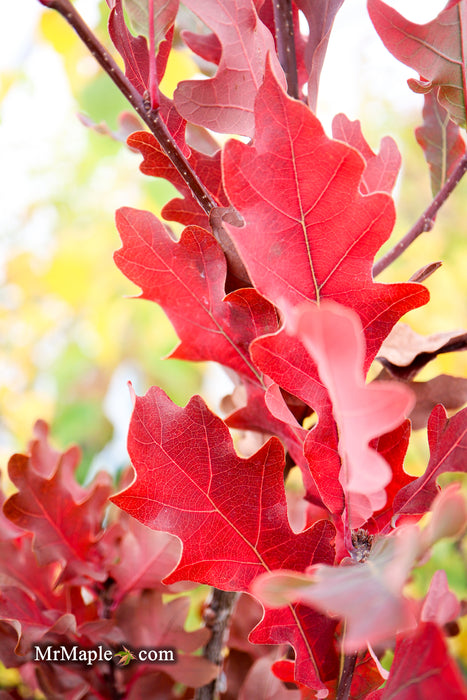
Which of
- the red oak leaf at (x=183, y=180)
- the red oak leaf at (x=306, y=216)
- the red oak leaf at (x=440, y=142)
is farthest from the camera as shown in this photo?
the red oak leaf at (x=440, y=142)

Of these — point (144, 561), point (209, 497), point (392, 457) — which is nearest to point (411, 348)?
point (392, 457)

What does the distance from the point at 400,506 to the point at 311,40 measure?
1.05ft

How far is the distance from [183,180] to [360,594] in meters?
0.30

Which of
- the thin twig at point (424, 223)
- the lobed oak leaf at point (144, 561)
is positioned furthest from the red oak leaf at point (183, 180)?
the lobed oak leaf at point (144, 561)

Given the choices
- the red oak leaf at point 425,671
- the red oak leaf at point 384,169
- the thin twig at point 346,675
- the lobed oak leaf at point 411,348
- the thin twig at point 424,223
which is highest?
the red oak leaf at point 384,169

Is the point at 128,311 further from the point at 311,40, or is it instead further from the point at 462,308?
the point at 311,40

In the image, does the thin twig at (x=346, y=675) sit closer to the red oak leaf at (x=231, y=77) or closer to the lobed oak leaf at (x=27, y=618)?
the lobed oak leaf at (x=27, y=618)

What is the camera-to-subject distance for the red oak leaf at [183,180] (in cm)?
40

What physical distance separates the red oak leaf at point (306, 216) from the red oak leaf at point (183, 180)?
11 cm

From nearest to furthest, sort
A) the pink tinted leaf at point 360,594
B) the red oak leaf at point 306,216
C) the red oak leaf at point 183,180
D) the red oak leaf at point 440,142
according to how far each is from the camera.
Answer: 1. the pink tinted leaf at point 360,594
2. the red oak leaf at point 306,216
3. the red oak leaf at point 183,180
4. the red oak leaf at point 440,142

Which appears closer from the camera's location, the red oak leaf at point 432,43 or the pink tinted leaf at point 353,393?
→ the pink tinted leaf at point 353,393

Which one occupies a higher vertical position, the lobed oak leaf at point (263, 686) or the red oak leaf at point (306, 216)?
the red oak leaf at point (306, 216)

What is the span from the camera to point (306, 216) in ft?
1.05

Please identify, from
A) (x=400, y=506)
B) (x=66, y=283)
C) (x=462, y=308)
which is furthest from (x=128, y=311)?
(x=400, y=506)
